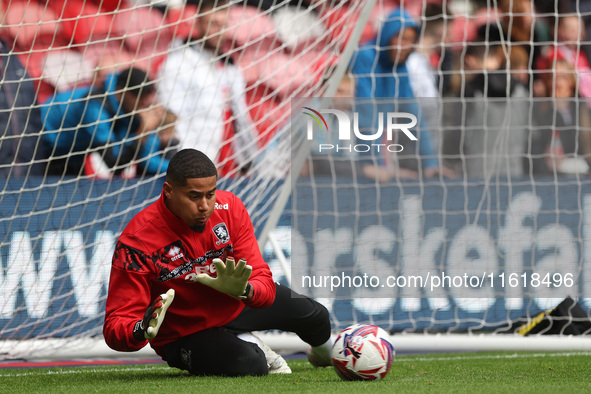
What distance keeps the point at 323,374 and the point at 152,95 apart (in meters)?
2.20

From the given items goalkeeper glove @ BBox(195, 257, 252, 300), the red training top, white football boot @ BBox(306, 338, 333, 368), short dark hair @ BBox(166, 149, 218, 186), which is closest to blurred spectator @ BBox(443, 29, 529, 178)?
white football boot @ BBox(306, 338, 333, 368)

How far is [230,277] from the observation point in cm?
340

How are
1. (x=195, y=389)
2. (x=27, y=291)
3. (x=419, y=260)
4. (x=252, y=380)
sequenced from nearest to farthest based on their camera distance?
(x=195, y=389)
(x=252, y=380)
(x=27, y=291)
(x=419, y=260)

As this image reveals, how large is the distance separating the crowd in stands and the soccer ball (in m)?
1.99

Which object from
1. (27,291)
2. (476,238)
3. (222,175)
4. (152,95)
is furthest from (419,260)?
(27,291)

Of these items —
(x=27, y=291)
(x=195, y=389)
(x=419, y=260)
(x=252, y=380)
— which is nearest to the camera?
(x=195, y=389)

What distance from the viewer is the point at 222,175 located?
550 cm

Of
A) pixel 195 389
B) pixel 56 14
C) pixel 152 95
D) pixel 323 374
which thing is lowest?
pixel 323 374

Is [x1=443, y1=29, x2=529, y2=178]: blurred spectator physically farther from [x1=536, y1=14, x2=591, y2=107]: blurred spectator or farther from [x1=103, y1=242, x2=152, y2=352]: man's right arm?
[x1=103, y1=242, x2=152, y2=352]: man's right arm

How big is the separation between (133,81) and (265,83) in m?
0.96

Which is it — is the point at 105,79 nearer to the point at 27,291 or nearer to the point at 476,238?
the point at 27,291

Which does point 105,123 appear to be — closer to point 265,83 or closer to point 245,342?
point 265,83

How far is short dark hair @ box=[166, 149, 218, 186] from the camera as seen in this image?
11.5 feet

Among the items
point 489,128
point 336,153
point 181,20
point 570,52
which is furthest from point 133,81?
point 570,52
